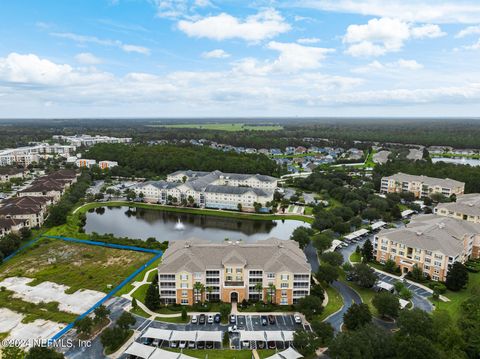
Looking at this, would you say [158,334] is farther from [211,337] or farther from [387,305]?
[387,305]

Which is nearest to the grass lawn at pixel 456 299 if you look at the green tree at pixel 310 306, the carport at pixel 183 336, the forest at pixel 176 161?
the green tree at pixel 310 306

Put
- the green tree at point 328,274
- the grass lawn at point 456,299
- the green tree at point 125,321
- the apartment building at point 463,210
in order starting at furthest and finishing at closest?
the apartment building at point 463,210
the green tree at point 328,274
the grass lawn at point 456,299
the green tree at point 125,321

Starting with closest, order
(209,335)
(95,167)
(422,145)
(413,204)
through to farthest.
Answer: (209,335)
(413,204)
(95,167)
(422,145)

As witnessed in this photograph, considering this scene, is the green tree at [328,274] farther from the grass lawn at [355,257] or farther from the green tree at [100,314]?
the green tree at [100,314]

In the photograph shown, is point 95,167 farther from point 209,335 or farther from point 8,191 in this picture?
point 209,335

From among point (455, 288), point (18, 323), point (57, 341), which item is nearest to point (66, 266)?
point (18, 323)

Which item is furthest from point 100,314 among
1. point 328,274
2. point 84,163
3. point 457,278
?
point 84,163
